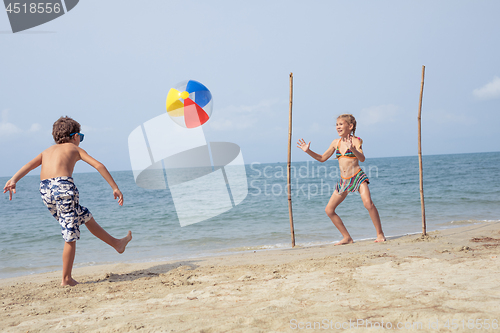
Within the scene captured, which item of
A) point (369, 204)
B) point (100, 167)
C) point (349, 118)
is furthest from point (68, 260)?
point (349, 118)

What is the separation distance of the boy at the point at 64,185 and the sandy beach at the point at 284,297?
50 centimetres

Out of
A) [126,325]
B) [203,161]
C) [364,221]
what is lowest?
[364,221]

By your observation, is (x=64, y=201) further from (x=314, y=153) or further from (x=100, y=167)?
(x=314, y=153)

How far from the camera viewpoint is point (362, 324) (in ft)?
6.88

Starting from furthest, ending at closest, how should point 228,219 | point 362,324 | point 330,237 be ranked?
point 228,219 < point 330,237 < point 362,324

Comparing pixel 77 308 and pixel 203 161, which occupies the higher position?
pixel 203 161

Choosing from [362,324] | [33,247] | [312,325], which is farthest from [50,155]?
[33,247]

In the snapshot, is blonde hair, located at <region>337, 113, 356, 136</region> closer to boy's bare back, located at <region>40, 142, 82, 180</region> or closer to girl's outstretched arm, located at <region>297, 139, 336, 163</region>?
girl's outstretched arm, located at <region>297, 139, 336, 163</region>

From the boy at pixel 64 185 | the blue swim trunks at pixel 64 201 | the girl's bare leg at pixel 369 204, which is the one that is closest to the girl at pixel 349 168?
the girl's bare leg at pixel 369 204

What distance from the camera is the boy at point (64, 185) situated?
3514 mm

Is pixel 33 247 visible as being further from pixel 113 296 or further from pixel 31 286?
pixel 113 296

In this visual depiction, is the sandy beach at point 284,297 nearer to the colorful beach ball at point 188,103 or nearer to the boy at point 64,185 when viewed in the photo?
the boy at point 64,185

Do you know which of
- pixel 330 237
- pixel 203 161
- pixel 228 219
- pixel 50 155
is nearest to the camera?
pixel 50 155

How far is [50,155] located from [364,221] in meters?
7.71
